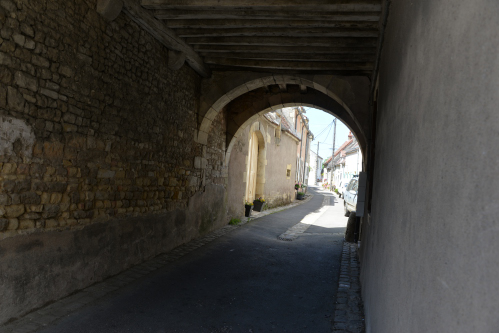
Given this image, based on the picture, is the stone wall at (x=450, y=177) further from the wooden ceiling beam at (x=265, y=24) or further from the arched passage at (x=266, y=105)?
the arched passage at (x=266, y=105)

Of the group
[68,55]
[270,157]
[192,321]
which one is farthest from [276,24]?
[270,157]

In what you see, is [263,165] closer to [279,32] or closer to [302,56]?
[302,56]

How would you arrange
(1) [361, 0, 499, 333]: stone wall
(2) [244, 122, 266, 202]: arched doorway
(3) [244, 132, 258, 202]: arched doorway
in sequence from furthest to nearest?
(2) [244, 122, 266, 202]: arched doorway → (3) [244, 132, 258, 202]: arched doorway → (1) [361, 0, 499, 333]: stone wall

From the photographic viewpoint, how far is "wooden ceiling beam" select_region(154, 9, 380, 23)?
14.3 ft

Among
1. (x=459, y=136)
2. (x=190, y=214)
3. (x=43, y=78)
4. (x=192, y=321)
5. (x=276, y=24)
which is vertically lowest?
(x=192, y=321)

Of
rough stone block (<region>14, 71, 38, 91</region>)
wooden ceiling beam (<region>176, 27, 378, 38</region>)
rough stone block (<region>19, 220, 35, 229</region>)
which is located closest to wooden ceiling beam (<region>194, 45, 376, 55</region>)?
wooden ceiling beam (<region>176, 27, 378, 38</region>)

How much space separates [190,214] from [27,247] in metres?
3.74

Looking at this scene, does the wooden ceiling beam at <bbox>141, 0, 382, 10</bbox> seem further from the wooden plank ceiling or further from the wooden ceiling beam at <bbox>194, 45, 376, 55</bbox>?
the wooden ceiling beam at <bbox>194, 45, 376, 55</bbox>

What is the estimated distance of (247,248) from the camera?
21.7 feet

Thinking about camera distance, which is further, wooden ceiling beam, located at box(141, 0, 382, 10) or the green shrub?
the green shrub

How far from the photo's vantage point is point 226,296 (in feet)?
13.3

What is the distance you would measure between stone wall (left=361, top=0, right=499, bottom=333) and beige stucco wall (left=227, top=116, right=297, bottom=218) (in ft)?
25.6

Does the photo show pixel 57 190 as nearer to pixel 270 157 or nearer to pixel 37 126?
pixel 37 126

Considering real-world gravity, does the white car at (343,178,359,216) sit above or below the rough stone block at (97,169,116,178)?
below
